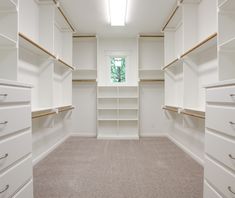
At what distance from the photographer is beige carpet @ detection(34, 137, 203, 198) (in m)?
2.05

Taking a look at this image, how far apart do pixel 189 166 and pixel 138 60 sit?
9.94 ft

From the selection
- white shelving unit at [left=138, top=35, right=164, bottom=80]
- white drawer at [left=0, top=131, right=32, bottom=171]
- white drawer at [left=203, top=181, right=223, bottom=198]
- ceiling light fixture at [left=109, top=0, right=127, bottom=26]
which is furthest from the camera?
white shelving unit at [left=138, top=35, right=164, bottom=80]

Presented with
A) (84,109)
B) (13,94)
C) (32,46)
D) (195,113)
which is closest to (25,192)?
(13,94)

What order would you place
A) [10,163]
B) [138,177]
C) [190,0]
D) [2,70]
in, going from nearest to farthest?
[10,163] < [2,70] < [138,177] < [190,0]

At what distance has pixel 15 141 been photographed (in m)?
1.34

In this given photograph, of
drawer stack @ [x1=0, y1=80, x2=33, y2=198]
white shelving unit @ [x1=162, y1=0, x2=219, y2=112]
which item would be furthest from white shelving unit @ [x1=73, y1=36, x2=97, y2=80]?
drawer stack @ [x1=0, y1=80, x2=33, y2=198]

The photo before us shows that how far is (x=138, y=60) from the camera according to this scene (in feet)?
16.6

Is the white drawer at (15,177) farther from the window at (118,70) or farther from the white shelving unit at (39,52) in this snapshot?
the window at (118,70)

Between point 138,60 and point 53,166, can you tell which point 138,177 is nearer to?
point 53,166

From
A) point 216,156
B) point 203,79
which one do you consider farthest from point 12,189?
point 203,79

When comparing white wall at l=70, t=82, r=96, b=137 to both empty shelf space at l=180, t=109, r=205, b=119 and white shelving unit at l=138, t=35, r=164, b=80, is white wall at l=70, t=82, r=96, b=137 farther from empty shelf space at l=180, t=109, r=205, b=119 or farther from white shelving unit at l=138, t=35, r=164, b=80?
empty shelf space at l=180, t=109, r=205, b=119

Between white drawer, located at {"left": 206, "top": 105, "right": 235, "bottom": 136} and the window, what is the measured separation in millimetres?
3779

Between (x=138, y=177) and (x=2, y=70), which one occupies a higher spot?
(x=2, y=70)

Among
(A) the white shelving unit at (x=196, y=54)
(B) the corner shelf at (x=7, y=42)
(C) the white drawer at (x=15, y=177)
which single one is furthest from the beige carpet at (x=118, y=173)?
(B) the corner shelf at (x=7, y=42)
